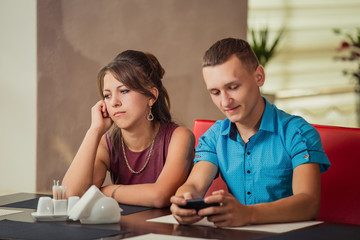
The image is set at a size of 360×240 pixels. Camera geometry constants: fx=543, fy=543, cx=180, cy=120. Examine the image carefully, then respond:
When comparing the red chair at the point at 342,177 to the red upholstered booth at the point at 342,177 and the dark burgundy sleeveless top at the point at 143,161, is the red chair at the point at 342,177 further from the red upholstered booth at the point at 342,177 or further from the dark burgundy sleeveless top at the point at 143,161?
the dark burgundy sleeveless top at the point at 143,161

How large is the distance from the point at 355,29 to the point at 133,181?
467cm

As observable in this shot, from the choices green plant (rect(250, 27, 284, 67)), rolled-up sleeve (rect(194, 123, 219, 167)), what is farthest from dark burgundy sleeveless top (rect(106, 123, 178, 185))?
green plant (rect(250, 27, 284, 67))

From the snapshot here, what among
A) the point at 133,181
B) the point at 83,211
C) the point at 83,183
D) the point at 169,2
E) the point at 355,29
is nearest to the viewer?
the point at 83,211

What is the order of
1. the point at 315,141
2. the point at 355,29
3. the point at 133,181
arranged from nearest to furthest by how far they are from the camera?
1. the point at 315,141
2. the point at 133,181
3. the point at 355,29

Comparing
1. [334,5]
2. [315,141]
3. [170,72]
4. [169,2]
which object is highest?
[334,5]

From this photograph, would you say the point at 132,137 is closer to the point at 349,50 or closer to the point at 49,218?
the point at 49,218

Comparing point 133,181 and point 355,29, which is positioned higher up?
point 355,29

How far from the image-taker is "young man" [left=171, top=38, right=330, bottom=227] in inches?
63.7

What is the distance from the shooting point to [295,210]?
4.87 feet

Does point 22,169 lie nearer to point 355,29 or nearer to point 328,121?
point 328,121

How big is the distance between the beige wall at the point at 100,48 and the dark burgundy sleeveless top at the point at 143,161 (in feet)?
5.18

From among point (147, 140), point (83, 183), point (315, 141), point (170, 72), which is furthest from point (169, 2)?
point (315, 141)

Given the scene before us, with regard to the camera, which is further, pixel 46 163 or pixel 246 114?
pixel 46 163

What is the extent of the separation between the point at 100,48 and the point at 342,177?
2405 mm
